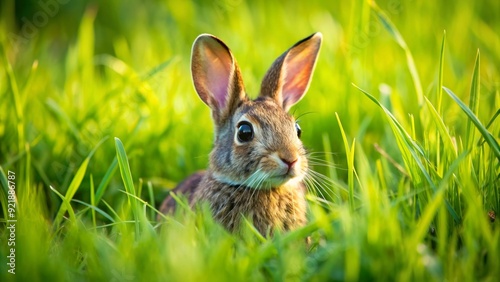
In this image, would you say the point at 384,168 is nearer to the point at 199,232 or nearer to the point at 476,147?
the point at 476,147

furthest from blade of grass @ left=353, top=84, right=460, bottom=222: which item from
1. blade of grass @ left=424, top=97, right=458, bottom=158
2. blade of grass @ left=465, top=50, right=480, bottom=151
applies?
blade of grass @ left=465, top=50, right=480, bottom=151

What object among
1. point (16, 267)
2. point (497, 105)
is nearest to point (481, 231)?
point (497, 105)

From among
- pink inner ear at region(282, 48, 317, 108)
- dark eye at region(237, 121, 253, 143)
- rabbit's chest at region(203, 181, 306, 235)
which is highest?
pink inner ear at region(282, 48, 317, 108)

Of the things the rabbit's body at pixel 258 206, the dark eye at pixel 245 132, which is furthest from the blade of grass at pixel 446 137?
the dark eye at pixel 245 132

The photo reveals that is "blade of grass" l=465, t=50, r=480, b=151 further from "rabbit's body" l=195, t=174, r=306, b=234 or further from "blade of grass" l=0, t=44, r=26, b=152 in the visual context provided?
"blade of grass" l=0, t=44, r=26, b=152

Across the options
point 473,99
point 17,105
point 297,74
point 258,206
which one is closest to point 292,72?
point 297,74

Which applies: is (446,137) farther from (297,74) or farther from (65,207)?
(65,207)

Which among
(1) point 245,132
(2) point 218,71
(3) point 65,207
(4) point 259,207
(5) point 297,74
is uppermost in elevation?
(2) point 218,71
